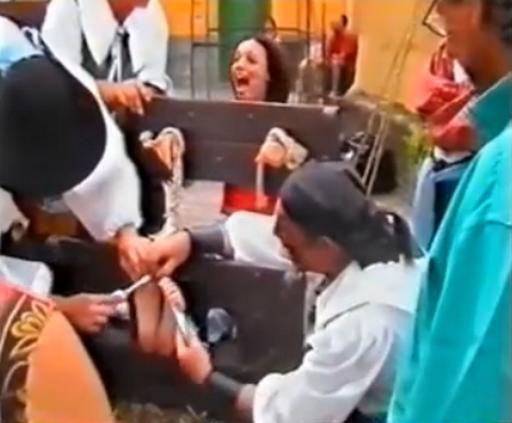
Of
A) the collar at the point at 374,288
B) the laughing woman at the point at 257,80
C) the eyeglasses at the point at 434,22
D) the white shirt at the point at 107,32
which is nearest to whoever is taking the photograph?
the eyeglasses at the point at 434,22

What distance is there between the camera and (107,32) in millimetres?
1543

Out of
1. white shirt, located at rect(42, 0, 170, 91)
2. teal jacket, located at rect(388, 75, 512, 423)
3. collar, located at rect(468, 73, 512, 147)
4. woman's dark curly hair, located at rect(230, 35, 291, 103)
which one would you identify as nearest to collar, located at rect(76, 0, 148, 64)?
white shirt, located at rect(42, 0, 170, 91)

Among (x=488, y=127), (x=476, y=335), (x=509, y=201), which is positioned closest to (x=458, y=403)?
(x=476, y=335)

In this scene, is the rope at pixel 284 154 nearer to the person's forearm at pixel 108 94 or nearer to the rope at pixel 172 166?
the rope at pixel 172 166

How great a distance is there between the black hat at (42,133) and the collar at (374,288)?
404mm

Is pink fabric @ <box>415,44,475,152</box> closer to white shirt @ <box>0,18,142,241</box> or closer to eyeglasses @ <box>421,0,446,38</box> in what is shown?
eyeglasses @ <box>421,0,446,38</box>

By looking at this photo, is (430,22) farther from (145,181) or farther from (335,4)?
(145,181)

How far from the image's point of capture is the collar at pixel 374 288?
132cm

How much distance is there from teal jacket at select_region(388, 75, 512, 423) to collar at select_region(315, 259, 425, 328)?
1.06 feet

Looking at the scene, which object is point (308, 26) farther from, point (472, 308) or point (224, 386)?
point (472, 308)

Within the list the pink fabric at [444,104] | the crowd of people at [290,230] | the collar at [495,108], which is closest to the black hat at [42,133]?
the crowd of people at [290,230]

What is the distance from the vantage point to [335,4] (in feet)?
4.54

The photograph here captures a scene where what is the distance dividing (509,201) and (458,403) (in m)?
0.16

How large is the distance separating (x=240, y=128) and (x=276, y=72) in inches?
3.1
